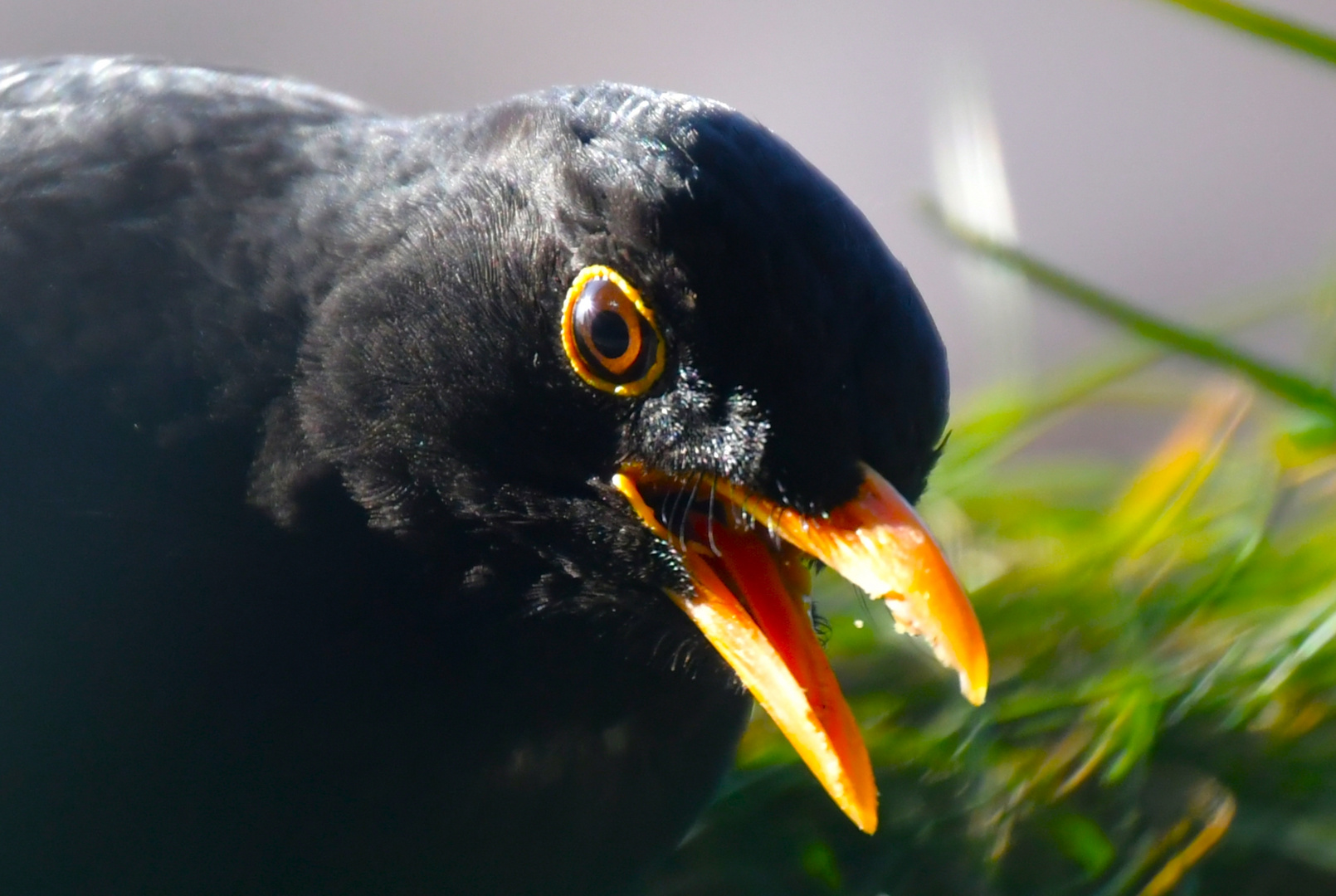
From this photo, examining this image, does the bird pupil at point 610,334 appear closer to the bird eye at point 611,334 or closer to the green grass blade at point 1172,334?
the bird eye at point 611,334

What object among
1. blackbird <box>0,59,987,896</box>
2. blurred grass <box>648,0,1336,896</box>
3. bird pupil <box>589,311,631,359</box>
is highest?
bird pupil <box>589,311,631,359</box>

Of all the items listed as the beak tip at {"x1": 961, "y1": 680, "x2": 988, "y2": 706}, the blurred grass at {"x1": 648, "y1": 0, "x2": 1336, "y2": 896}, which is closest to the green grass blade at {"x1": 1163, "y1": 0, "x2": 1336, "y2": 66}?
the blurred grass at {"x1": 648, "y1": 0, "x2": 1336, "y2": 896}

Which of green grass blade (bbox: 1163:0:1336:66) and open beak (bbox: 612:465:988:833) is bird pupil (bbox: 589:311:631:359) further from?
green grass blade (bbox: 1163:0:1336:66)

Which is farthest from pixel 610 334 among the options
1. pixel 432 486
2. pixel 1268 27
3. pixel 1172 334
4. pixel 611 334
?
pixel 1268 27

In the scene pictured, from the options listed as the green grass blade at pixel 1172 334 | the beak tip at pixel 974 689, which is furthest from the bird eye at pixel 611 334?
the green grass blade at pixel 1172 334

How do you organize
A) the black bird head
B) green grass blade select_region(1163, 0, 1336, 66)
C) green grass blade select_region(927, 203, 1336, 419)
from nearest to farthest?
the black bird head < green grass blade select_region(1163, 0, 1336, 66) < green grass blade select_region(927, 203, 1336, 419)

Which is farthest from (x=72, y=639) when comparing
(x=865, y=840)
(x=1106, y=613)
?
(x=1106, y=613)

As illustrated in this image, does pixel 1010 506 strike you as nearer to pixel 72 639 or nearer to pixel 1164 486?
pixel 1164 486
